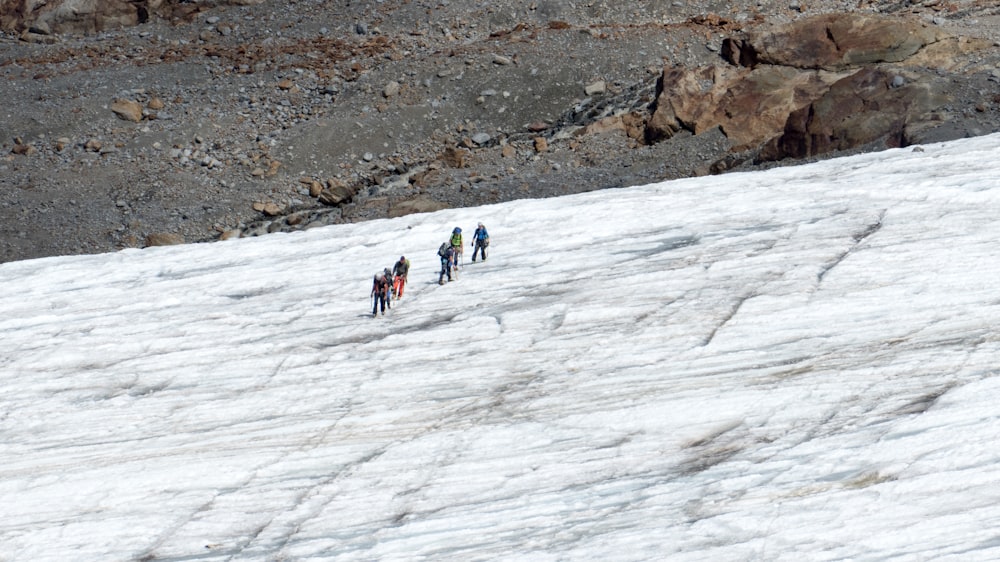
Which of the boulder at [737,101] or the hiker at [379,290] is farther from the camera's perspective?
the boulder at [737,101]

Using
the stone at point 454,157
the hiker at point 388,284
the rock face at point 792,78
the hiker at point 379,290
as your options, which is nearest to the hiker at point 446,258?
the hiker at point 388,284

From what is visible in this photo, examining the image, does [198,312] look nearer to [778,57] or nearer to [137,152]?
[137,152]

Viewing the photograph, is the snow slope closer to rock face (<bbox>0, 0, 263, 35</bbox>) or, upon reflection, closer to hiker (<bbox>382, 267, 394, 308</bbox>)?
hiker (<bbox>382, 267, 394, 308</bbox>)

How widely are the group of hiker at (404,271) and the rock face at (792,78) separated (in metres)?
14.8

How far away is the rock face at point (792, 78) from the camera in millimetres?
37938

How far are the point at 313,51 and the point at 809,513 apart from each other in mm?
42943

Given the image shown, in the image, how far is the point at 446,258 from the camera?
24.8 m

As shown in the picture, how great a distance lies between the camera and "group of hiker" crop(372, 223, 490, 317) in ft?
76.3

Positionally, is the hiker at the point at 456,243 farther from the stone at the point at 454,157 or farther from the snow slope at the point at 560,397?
the stone at the point at 454,157

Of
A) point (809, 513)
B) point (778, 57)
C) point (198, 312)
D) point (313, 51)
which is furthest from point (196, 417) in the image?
point (313, 51)

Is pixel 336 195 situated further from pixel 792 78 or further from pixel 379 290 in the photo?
pixel 379 290

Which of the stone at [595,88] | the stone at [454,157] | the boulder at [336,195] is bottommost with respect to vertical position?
the boulder at [336,195]

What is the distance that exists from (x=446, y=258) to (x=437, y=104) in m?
24.3

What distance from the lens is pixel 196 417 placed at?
65.1 ft
